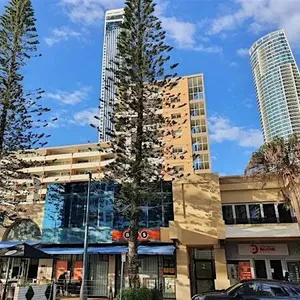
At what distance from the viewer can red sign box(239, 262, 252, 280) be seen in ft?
49.6

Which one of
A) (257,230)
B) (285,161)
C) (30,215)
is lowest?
(257,230)

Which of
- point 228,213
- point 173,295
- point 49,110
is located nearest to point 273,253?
point 228,213

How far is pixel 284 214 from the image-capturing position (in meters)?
15.4

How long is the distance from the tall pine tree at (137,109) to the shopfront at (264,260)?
19.2 ft

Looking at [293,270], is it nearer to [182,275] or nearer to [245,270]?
[245,270]

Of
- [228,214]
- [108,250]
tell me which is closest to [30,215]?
[108,250]

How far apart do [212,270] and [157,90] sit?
384 inches

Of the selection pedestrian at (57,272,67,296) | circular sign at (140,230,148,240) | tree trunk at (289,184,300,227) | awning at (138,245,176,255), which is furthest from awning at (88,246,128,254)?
tree trunk at (289,184,300,227)

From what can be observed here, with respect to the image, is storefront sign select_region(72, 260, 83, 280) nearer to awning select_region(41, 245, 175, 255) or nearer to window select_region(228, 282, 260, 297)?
awning select_region(41, 245, 175, 255)

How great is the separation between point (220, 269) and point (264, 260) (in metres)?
2.54

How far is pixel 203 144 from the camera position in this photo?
44844 mm

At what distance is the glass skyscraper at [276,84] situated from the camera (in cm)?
3006

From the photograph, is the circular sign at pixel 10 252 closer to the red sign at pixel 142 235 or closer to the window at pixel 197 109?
the red sign at pixel 142 235

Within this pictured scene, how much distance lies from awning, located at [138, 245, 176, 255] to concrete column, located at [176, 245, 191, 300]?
0.48 metres
